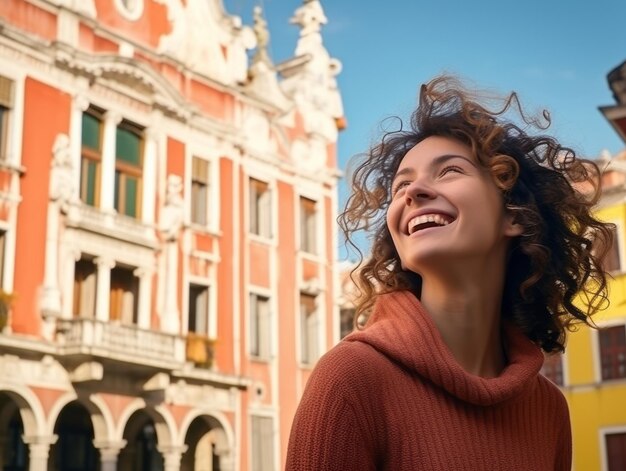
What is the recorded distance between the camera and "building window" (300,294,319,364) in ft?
71.0

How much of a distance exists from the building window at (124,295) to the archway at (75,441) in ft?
5.55

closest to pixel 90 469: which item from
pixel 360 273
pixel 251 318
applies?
pixel 251 318

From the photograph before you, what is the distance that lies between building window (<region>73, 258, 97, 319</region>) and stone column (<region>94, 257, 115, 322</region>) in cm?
16

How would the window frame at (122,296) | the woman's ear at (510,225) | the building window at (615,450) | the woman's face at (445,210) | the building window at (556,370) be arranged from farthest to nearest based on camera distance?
the building window at (556,370)
the building window at (615,450)
the window frame at (122,296)
the woman's ear at (510,225)
the woman's face at (445,210)

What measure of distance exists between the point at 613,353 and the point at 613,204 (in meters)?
3.36

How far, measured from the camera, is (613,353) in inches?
877

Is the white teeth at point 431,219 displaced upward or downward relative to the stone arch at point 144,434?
downward

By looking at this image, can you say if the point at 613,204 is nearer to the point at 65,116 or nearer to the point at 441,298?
the point at 65,116

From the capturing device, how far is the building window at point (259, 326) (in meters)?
20.3

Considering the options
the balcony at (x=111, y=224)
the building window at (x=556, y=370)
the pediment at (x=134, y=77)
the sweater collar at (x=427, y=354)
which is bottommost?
the sweater collar at (x=427, y=354)

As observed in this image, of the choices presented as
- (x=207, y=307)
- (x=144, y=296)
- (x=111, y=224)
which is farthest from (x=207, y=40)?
(x=144, y=296)

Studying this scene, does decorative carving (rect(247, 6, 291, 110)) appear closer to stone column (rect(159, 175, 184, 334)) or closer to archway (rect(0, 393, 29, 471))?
stone column (rect(159, 175, 184, 334))

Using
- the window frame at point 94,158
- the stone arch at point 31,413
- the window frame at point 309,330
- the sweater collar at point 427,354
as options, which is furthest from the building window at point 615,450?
the sweater collar at point 427,354

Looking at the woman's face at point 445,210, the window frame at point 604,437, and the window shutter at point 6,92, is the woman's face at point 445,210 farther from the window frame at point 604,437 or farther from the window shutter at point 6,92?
the window frame at point 604,437
